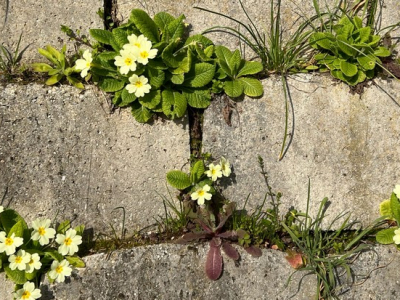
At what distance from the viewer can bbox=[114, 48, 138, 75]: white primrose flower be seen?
9.21 ft

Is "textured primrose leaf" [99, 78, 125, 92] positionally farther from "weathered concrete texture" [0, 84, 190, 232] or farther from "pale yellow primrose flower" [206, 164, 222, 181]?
"pale yellow primrose flower" [206, 164, 222, 181]

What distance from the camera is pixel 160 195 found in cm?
301

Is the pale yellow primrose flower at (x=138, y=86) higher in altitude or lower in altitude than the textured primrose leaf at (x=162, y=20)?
lower

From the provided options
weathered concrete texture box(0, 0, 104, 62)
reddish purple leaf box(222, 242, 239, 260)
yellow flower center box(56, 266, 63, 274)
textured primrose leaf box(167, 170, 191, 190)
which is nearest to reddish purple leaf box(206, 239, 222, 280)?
reddish purple leaf box(222, 242, 239, 260)

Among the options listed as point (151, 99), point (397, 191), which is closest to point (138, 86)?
point (151, 99)

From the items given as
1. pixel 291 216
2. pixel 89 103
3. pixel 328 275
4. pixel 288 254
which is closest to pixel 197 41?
pixel 89 103

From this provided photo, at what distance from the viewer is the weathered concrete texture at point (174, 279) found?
2789 mm

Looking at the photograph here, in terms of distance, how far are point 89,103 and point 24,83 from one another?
421 mm

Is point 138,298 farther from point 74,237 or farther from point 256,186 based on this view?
point 256,186

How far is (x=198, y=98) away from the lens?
3010 mm

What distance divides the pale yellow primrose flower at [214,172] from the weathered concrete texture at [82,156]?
22 centimetres

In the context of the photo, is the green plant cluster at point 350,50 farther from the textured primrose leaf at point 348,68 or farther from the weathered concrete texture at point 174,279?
the weathered concrete texture at point 174,279

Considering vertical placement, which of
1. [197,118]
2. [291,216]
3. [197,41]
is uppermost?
[197,41]

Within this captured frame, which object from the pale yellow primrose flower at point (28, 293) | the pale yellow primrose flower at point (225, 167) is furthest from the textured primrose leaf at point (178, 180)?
the pale yellow primrose flower at point (28, 293)
